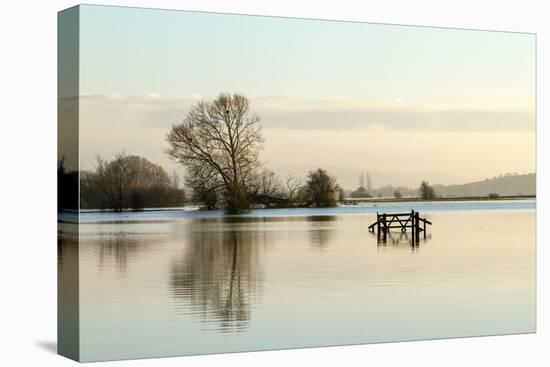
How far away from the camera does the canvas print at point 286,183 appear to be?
17.9 m

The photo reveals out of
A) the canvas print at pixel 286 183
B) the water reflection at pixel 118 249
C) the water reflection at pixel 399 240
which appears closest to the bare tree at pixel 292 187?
the canvas print at pixel 286 183

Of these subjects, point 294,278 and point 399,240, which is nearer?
point 294,278

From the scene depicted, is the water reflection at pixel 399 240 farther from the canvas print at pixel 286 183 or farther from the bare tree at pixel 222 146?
the bare tree at pixel 222 146

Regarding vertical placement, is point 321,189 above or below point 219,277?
above

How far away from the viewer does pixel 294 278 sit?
62.5 feet

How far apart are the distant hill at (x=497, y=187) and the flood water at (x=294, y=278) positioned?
7.7 inches

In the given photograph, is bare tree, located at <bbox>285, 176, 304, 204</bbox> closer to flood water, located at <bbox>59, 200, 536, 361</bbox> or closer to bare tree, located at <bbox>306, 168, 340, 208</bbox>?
bare tree, located at <bbox>306, 168, 340, 208</bbox>

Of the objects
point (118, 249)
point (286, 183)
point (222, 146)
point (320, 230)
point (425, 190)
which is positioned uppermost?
point (222, 146)

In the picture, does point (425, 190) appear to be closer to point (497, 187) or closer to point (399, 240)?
point (399, 240)

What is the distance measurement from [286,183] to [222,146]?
1018 mm

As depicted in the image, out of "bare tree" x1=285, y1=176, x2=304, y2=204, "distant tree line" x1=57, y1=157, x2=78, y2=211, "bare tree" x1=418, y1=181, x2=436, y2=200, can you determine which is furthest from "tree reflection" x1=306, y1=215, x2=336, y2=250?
"distant tree line" x1=57, y1=157, x2=78, y2=211

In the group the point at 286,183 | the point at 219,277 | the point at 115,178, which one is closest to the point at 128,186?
the point at 115,178

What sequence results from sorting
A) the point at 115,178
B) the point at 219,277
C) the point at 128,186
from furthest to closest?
the point at 219,277 → the point at 128,186 → the point at 115,178

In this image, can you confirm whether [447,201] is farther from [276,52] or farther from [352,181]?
[276,52]
